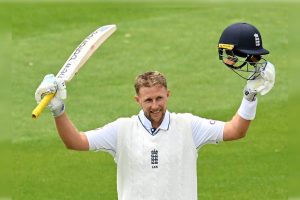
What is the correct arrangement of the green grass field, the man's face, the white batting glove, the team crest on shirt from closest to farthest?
the white batting glove → the man's face → the team crest on shirt → the green grass field

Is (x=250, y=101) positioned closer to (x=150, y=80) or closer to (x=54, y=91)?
(x=150, y=80)

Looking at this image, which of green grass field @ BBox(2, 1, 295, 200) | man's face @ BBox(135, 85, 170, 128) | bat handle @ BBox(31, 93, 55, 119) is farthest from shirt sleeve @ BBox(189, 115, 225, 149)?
green grass field @ BBox(2, 1, 295, 200)

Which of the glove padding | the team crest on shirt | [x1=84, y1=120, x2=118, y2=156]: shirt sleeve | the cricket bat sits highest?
the cricket bat

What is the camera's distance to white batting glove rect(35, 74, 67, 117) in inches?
382

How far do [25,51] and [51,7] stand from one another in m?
2.17

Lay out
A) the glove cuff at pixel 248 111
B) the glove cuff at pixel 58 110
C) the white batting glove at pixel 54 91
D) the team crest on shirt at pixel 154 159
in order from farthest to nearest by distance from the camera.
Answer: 1. the glove cuff at pixel 248 111
2. the team crest on shirt at pixel 154 159
3. the glove cuff at pixel 58 110
4. the white batting glove at pixel 54 91

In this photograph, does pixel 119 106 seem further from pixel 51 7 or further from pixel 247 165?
pixel 51 7

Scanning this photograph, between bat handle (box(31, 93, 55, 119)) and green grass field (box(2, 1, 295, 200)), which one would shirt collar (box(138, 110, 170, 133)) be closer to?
bat handle (box(31, 93, 55, 119))

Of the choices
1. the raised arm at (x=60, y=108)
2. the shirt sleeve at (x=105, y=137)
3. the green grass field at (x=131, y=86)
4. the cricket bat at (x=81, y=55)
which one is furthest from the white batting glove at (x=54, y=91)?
the green grass field at (x=131, y=86)

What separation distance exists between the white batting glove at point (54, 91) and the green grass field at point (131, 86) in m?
4.73

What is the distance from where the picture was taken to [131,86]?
18.4 m

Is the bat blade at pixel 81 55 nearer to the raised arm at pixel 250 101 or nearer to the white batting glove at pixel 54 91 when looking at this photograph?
the white batting glove at pixel 54 91

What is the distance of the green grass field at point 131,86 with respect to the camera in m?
15.0

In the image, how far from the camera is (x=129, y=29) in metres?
20.9
